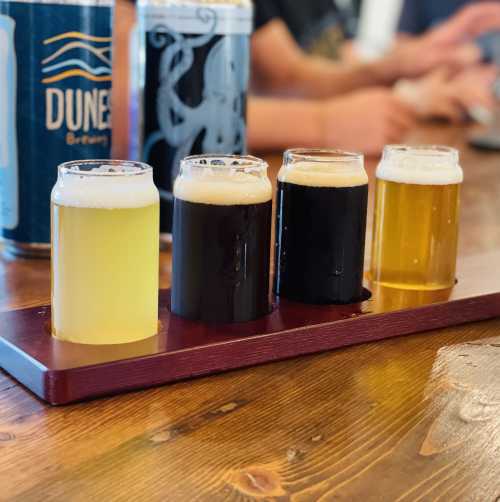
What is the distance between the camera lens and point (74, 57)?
1235mm

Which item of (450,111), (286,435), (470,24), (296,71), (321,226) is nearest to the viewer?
(286,435)

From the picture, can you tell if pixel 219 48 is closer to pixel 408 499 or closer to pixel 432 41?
pixel 408 499

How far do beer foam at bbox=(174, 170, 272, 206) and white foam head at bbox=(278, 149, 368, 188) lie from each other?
0.08 metres

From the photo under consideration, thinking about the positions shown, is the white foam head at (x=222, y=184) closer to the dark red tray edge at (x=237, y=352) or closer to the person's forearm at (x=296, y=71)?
the dark red tray edge at (x=237, y=352)

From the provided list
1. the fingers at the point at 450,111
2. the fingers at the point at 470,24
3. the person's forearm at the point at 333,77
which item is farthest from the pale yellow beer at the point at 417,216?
the fingers at the point at 470,24

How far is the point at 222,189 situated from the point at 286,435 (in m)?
0.27

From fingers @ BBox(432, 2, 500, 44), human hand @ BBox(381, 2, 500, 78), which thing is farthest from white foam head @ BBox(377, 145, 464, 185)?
fingers @ BBox(432, 2, 500, 44)

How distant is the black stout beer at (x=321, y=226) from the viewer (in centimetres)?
100

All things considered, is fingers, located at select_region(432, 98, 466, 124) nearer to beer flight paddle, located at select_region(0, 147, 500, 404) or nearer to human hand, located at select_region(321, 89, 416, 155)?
human hand, located at select_region(321, 89, 416, 155)

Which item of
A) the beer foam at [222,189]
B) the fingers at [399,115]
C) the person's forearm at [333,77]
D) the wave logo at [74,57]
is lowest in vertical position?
the fingers at [399,115]

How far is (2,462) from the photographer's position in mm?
696

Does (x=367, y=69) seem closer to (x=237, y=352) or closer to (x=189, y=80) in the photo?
(x=189, y=80)

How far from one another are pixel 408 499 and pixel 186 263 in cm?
37

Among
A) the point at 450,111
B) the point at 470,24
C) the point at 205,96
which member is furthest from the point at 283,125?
the point at 205,96
